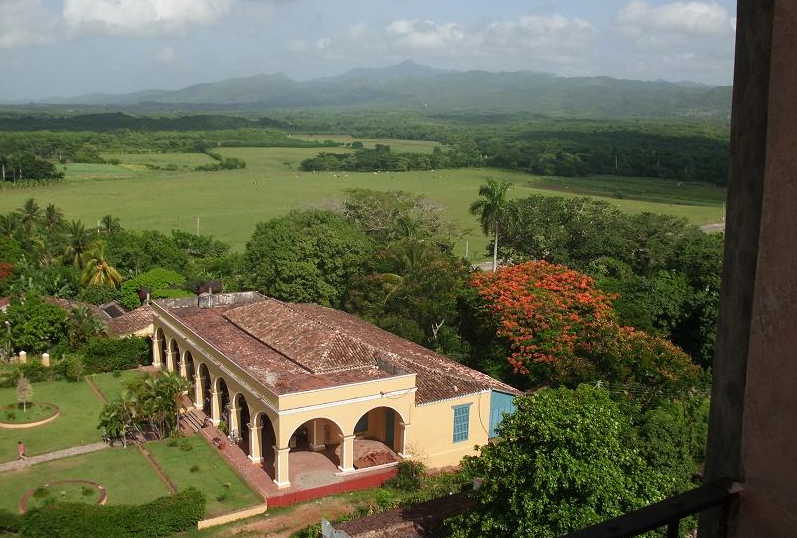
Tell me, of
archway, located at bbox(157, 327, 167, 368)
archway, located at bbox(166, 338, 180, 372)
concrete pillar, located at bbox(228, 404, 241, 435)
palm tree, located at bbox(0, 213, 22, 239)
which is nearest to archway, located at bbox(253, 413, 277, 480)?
concrete pillar, located at bbox(228, 404, 241, 435)

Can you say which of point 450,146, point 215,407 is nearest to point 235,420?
point 215,407

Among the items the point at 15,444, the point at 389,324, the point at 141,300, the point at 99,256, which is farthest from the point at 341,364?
the point at 99,256

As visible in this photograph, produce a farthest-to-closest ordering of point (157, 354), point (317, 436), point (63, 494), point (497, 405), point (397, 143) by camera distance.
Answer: point (397, 143) → point (157, 354) → point (497, 405) → point (317, 436) → point (63, 494)

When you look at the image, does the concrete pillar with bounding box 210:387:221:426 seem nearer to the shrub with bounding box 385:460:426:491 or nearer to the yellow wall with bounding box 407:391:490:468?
the yellow wall with bounding box 407:391:490:468

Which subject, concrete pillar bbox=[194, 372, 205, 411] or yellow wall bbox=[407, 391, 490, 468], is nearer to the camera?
yellow wall bbox=[407, 391, 490, 468]

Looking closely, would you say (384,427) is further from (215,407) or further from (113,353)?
(113,353)

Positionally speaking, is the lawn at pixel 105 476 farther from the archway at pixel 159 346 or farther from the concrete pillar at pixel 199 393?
the archway at pixel 159 346
